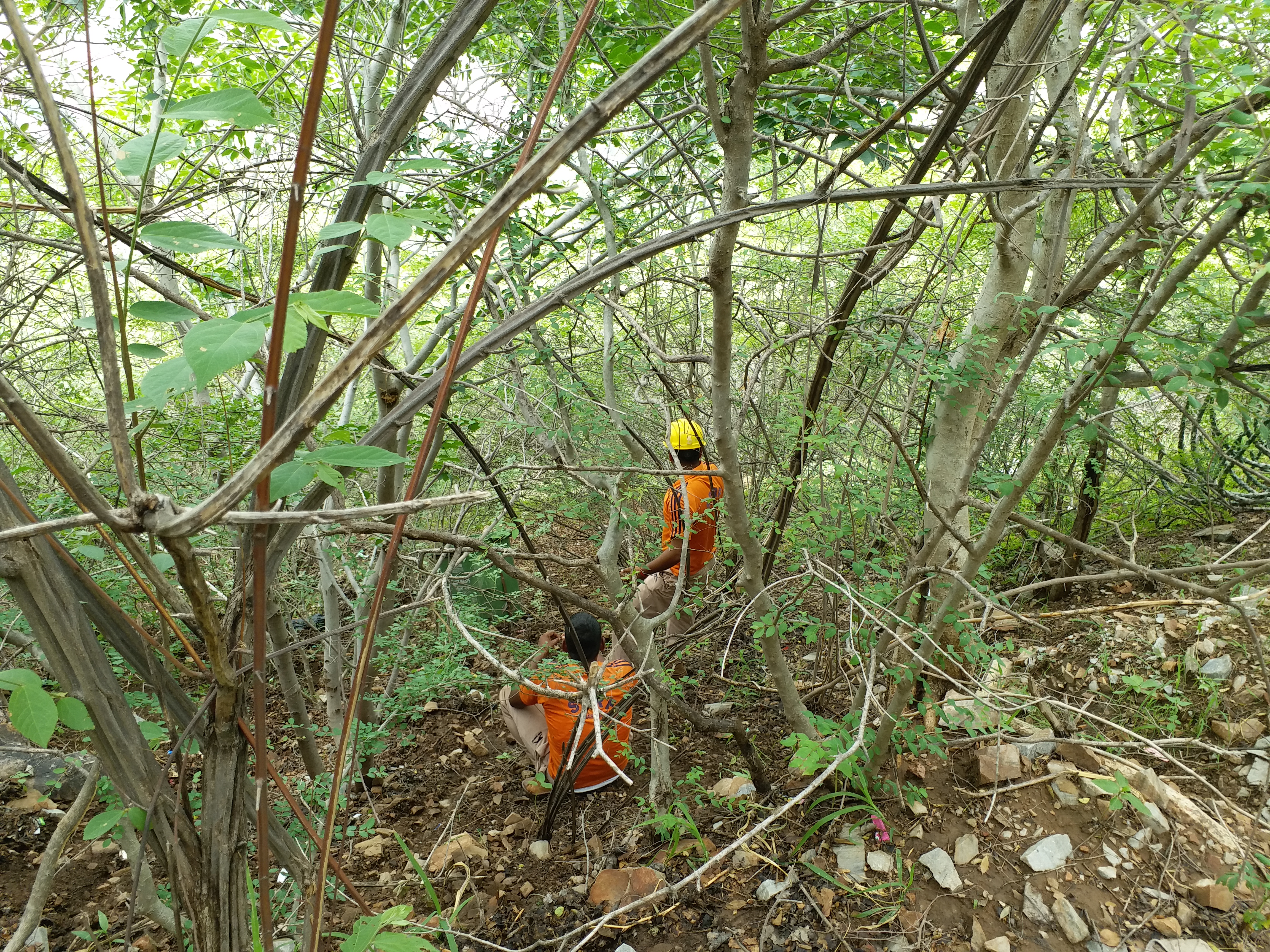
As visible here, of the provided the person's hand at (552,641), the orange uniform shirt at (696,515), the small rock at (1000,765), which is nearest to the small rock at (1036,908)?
the small rock at (1000,765)

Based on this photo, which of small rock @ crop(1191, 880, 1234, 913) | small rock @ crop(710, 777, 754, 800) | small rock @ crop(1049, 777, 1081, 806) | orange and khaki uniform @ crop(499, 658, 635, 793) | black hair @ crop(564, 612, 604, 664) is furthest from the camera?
black hair @ crop(564, 612, 604, 664)

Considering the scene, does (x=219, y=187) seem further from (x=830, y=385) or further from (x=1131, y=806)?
(x=1131, y=806)

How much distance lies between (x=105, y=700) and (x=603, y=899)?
237 centimetres

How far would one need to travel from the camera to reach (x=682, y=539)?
359 cm

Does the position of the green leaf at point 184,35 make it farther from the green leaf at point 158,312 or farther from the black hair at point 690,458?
the black hair at point 690,458

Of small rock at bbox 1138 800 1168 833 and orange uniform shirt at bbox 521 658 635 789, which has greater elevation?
small rock at bbox 1138 800 1168 833

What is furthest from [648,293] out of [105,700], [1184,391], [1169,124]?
[105,700]

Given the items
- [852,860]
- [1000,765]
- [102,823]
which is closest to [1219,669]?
[1000,765]

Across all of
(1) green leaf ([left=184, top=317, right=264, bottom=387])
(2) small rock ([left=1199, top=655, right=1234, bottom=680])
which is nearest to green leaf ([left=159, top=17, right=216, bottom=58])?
(1) green leaf ([left=184, top=317, right=264, bottom=387])

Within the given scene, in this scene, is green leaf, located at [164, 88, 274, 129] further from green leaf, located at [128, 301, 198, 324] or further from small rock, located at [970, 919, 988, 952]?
small rock, located at [970, 919, 988, 952]

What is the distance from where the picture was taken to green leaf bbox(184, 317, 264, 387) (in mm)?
587

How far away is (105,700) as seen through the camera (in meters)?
0.89

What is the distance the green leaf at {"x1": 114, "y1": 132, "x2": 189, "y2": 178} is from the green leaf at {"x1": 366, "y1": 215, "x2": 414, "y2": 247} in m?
0.18

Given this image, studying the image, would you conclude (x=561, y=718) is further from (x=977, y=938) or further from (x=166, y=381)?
(x=166, y=381)
